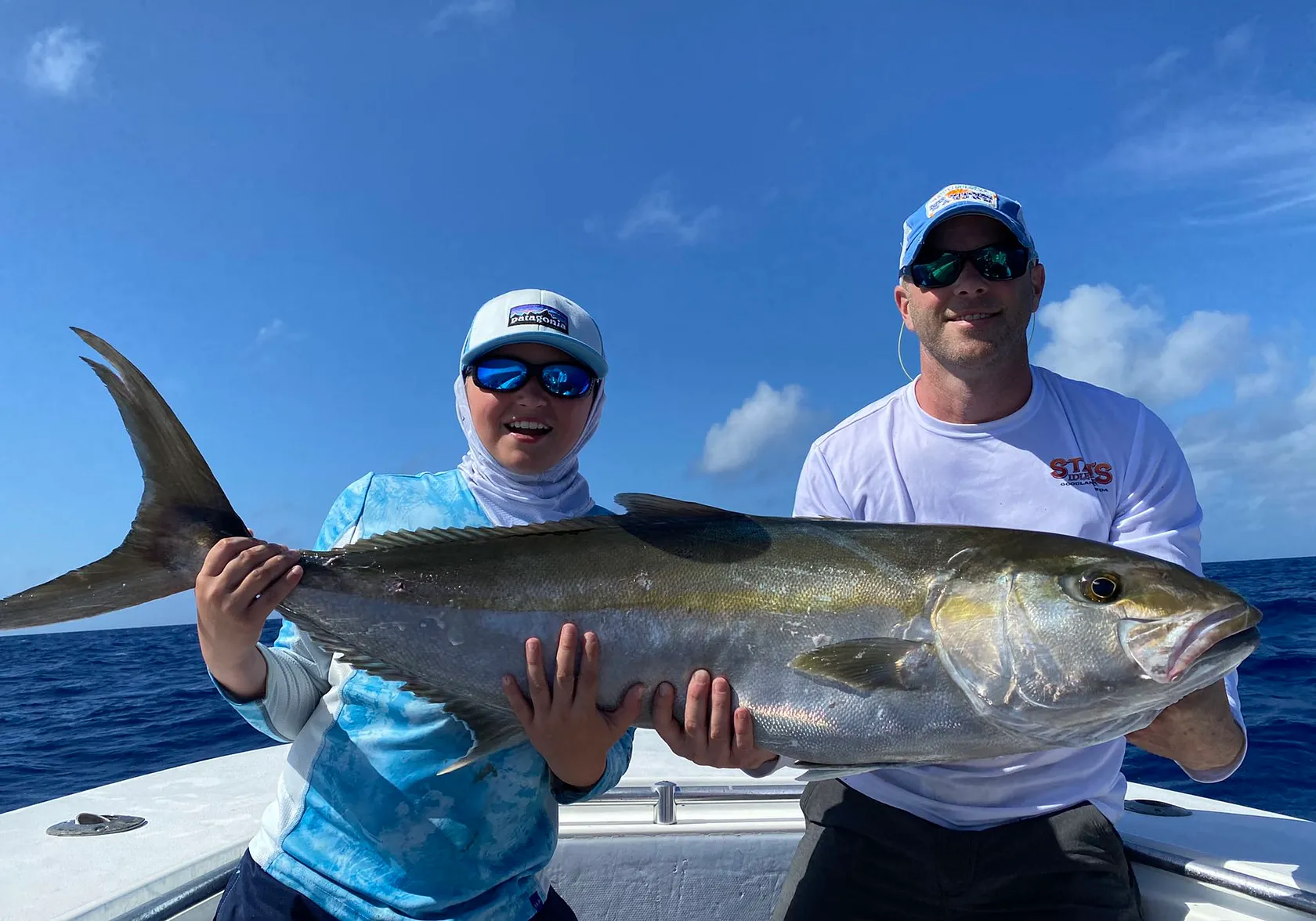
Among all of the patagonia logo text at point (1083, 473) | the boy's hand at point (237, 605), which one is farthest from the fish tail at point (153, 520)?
the patagonia logo text at point (1083, 473)

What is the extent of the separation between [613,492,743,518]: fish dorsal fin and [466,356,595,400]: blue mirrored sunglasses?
0.42m

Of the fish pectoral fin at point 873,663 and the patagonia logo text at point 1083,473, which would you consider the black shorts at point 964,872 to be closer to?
the fish pectoral fin at point 873,663

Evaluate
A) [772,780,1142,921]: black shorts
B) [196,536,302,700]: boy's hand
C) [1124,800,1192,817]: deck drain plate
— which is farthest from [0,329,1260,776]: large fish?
[1124,800,1192,817]: deck drain plate

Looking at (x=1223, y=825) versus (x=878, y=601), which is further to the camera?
(x=1223, y=825)

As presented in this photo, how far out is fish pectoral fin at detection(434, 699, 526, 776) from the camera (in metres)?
2.21

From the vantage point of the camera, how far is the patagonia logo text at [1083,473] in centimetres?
283

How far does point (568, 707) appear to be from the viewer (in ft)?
7.09

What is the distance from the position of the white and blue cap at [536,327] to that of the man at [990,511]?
44.4 inches

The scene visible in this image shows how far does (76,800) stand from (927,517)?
4.18 meters

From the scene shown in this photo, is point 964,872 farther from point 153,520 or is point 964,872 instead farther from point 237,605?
point 153,520

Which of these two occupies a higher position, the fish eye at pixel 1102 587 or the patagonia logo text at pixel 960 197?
the patagonia logo text at pixel 960 197

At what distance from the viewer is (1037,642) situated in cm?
202

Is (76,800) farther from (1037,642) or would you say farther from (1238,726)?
(1238,726)

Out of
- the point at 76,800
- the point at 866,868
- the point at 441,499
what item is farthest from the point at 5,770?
the point at 866,868
